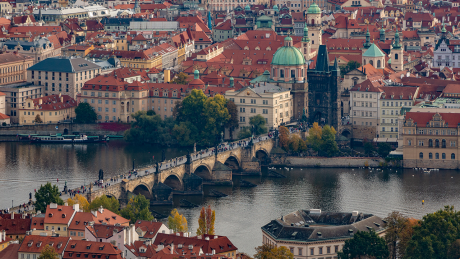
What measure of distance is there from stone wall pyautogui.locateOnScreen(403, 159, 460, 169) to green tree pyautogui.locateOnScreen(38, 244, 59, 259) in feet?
224

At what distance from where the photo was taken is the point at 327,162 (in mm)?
170000

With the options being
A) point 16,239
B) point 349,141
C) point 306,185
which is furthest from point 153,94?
point 16,239

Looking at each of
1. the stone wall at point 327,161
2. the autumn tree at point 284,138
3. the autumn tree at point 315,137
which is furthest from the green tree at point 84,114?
the autumn tree at point 315,137

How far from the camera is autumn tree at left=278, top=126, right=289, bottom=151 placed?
174137 mm

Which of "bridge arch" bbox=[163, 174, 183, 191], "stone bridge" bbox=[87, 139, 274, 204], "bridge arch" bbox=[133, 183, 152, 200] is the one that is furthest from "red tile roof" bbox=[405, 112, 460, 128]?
"bridge arch" bbox=[133, 183, 152, 200]

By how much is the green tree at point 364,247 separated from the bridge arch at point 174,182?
146 feet

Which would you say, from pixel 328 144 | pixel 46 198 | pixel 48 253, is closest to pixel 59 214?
pixel 46 198

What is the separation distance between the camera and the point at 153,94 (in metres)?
192

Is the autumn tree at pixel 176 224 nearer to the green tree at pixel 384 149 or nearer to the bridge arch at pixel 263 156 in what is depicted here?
the bridge arch at pixel 263 156

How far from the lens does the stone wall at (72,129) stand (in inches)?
7426

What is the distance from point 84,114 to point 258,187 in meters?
41.0

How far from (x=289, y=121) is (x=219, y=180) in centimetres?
2933

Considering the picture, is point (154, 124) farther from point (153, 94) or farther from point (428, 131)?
point (428, 131)

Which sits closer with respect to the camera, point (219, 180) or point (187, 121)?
point (219, 180)
